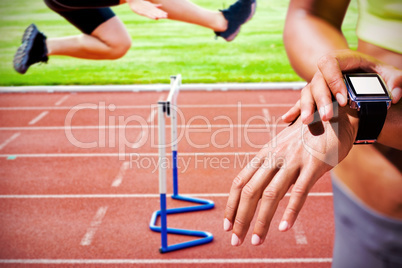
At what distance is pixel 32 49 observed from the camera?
7395 mm

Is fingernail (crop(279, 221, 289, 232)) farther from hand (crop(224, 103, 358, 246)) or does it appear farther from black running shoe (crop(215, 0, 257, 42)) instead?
black running shoe (crop(215, 0, 257, 42))

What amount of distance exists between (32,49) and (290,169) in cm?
758

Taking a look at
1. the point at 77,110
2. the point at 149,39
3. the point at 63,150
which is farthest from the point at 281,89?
the point at 63,150

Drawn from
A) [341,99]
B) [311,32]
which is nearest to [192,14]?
[311,32]

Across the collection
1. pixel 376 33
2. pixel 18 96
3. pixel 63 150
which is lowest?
pixel 18 96

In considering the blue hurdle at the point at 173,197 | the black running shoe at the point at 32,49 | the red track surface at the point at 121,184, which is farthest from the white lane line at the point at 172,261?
the black running shoe at the point at 32,49

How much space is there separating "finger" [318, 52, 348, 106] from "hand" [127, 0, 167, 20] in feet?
15.3

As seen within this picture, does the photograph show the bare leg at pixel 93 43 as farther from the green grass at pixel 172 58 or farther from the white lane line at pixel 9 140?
the green grass at pixel 172 58

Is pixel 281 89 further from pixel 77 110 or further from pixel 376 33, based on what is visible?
pixel 376 33

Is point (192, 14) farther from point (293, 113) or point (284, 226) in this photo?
point (284, 226)

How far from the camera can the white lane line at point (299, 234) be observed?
411cm

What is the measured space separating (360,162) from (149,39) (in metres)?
9.34

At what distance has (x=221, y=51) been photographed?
10.5 metres

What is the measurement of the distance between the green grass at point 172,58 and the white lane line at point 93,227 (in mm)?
5918
